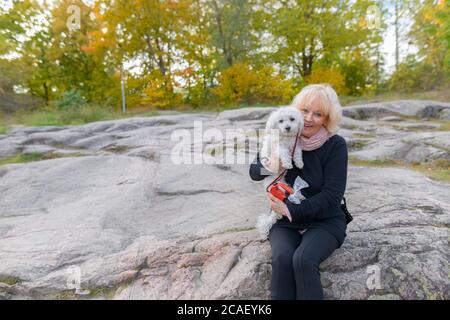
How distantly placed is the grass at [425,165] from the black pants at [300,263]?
3.79 m

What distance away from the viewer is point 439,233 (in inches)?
126

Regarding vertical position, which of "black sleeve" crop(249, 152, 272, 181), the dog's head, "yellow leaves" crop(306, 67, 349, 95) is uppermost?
"yellow leaves" crop(306, 67, 349, 95)

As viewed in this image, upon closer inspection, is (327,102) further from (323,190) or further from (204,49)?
(204,49)

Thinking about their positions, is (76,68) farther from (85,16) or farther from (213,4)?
(213,4)

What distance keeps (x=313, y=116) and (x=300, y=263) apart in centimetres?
122

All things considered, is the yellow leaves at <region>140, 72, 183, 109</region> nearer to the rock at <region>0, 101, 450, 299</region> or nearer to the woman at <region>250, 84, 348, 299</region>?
the rock at <region>0, 101, 450, 299</region>

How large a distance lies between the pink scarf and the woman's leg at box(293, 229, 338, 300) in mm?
785

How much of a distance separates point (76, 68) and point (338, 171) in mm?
25030

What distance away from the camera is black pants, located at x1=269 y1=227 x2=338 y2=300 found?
238 centimetres

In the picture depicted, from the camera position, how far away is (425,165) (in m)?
6.30

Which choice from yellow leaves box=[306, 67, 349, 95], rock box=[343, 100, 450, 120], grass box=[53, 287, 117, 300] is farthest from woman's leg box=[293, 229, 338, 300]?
yellow leaves box=[306, 67, 349, 95]

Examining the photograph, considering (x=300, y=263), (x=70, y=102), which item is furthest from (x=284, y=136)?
(x=70, y=102)

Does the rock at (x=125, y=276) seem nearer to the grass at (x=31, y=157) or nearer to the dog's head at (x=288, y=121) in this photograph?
the dog's head at (x=288, y=121)
